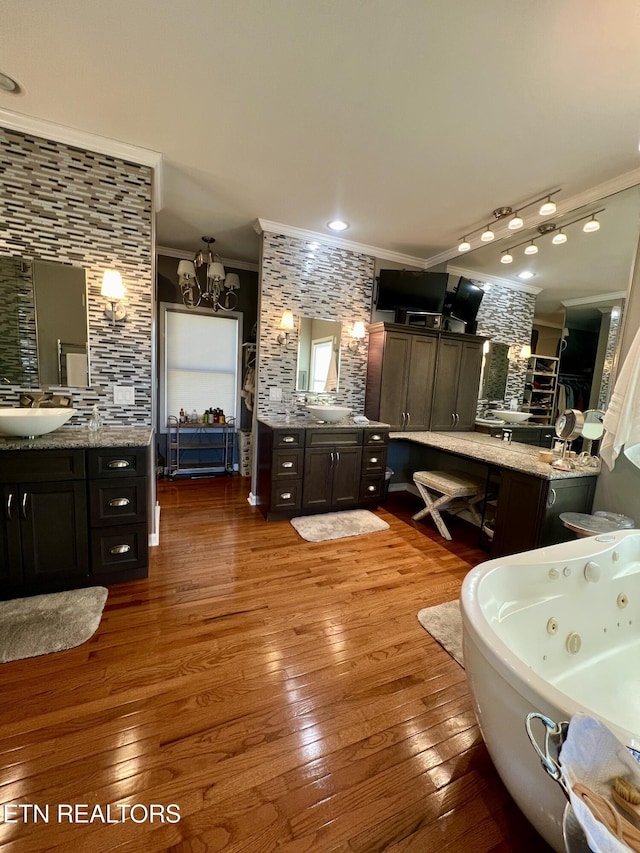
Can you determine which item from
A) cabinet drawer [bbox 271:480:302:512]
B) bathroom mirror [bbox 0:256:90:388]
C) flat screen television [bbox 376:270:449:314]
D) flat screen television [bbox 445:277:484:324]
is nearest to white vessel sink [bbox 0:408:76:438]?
bathroom mirror [bbox 0:256:90:388]

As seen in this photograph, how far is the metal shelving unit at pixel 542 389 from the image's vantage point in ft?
9.43

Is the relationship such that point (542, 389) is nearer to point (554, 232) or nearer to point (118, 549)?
point (554, 232)

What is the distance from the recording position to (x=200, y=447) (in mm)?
4637

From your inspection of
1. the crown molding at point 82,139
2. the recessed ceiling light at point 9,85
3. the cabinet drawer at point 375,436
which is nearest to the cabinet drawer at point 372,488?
the cabinet drawer at point 375,436

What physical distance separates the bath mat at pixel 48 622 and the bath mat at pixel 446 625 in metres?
1.83

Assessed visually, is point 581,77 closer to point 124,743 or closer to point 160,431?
point 124,743

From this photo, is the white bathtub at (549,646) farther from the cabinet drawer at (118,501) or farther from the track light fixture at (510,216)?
the track light fixture at (510,216)

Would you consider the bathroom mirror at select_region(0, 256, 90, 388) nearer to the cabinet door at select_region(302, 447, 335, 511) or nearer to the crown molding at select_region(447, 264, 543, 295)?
the cabinet door at select_region(302, 447, 335, 511)

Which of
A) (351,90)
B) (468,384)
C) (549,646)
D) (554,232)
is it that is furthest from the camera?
(468,384)

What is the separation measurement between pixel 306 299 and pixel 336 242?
713 millimetres

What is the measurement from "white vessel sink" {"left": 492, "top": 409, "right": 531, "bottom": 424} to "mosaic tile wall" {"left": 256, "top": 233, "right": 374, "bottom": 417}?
151 centimetres

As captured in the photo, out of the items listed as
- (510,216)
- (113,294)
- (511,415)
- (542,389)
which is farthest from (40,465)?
(510,216)

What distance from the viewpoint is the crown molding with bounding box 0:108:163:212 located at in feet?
6.99

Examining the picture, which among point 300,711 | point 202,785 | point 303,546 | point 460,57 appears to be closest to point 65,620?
point 202,785
